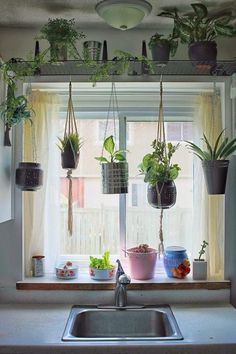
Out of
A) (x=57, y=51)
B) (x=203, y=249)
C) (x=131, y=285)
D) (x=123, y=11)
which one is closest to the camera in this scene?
(x=123, y=11)

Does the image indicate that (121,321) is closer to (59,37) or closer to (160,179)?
(160,179)

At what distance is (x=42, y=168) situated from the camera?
2.60 m

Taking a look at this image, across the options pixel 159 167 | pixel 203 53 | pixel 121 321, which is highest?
pixel 203 53

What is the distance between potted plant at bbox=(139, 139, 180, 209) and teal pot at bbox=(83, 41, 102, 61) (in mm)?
593

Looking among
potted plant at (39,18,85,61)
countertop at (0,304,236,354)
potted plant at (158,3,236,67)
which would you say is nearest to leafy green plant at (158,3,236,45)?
potted plant at (158,3,236,67)

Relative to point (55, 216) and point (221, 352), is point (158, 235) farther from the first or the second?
point (221, 352)

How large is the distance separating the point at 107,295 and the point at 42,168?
31.2 inches

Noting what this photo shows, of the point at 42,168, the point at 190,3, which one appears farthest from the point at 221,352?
the point at 190,3

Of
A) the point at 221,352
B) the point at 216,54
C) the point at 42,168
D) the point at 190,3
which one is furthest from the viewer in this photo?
the point at 42,168

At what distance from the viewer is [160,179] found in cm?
238

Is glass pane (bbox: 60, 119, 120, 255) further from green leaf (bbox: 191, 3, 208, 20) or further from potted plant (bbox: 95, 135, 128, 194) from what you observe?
green leaf (bbox: 191, 3, 208, 20)

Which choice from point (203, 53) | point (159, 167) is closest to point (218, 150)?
point (159, 167)

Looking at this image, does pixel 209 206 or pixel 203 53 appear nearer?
pixel 203 53

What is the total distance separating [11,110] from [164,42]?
0.86 metres
